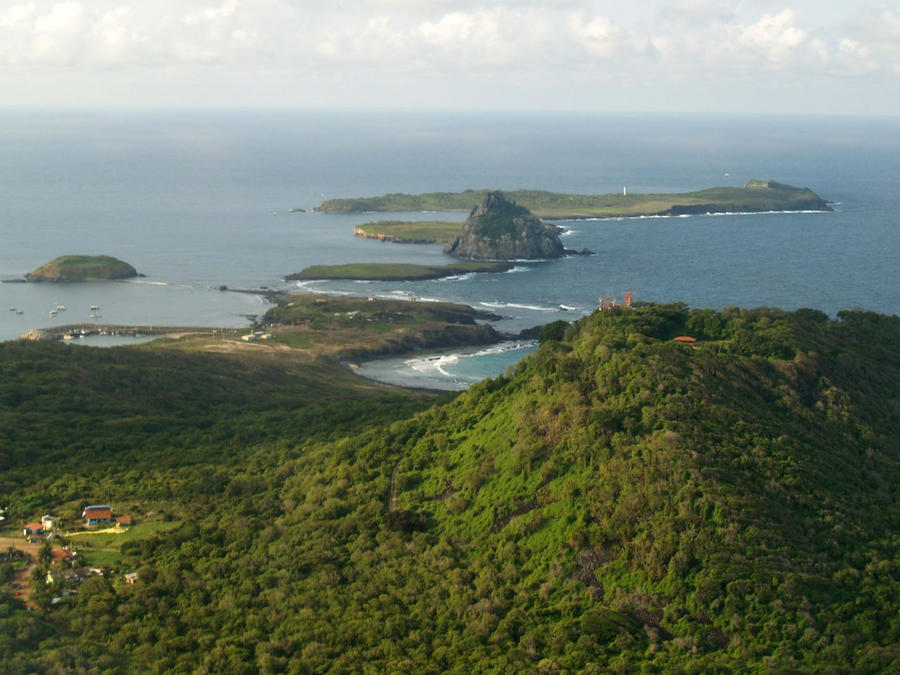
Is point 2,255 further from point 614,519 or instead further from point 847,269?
point 614,519

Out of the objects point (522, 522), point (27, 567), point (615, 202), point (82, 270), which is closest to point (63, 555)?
point (27, 567)

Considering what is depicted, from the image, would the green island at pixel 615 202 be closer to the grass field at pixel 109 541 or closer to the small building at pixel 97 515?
the small building at pixel 97 515

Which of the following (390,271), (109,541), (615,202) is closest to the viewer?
(109,541)

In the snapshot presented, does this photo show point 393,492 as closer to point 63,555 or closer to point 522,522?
point 522,522

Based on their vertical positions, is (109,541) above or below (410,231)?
below

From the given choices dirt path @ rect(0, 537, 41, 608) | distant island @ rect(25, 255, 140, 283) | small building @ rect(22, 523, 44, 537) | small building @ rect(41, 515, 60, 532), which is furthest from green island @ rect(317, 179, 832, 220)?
dirt path @ rect(0, 537, 41, 608)

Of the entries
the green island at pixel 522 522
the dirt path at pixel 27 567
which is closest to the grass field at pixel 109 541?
the green island at pixel 522 522
